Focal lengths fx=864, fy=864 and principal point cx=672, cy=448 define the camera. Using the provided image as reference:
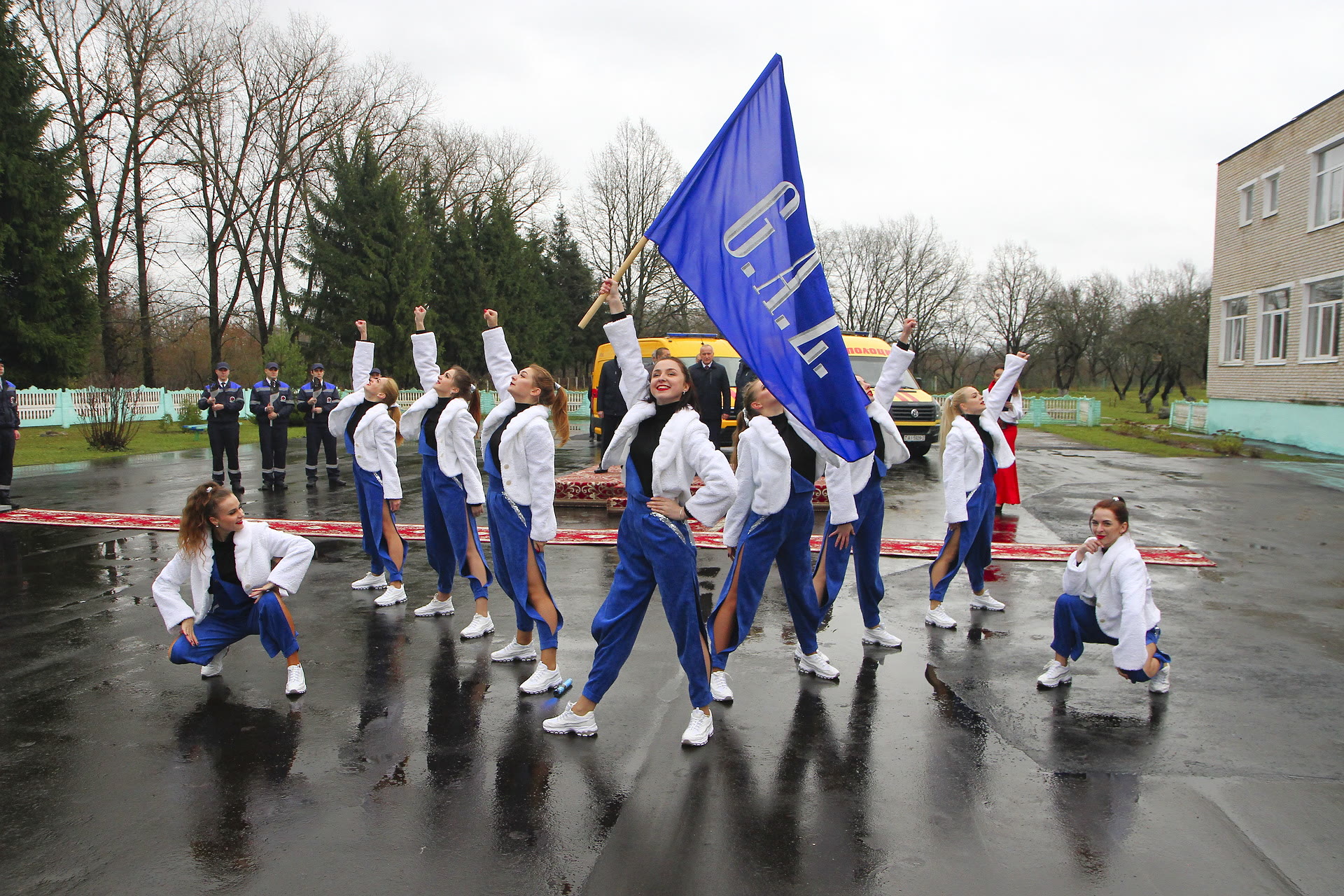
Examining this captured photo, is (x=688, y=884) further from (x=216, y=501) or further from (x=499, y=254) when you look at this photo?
(x=499, y=254)

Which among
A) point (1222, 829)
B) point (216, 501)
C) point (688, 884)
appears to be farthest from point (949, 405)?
point (216, 501)

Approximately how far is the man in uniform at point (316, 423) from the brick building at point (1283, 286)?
22.4 meters

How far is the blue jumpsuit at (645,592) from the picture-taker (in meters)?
4.26

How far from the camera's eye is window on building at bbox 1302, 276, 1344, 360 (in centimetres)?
2184

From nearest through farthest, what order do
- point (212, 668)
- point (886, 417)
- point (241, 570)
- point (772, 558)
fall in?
1. point (772, 558)
2. point (241, 570)
3. point (212, 668)
4. point (886, 417)

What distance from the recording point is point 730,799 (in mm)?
3789

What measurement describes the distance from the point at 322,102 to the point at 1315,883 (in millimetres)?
43889

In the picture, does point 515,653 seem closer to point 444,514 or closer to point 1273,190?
point 444,514

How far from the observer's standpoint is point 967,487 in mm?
6516

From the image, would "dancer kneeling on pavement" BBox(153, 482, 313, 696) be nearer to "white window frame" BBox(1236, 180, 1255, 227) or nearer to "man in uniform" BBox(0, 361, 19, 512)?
"man in uniform" BBox(0, 361, 19, 512)

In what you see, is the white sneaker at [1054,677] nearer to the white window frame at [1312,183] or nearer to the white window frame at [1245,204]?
the white window frame at [1312,183]

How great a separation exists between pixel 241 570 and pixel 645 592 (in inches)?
93.9

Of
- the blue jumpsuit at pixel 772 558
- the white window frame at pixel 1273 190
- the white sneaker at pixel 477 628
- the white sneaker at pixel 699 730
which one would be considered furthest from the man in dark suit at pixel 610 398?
the white window frame at pixel 1273 190

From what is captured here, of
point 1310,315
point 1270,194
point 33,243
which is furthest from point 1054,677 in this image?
point 33,243
